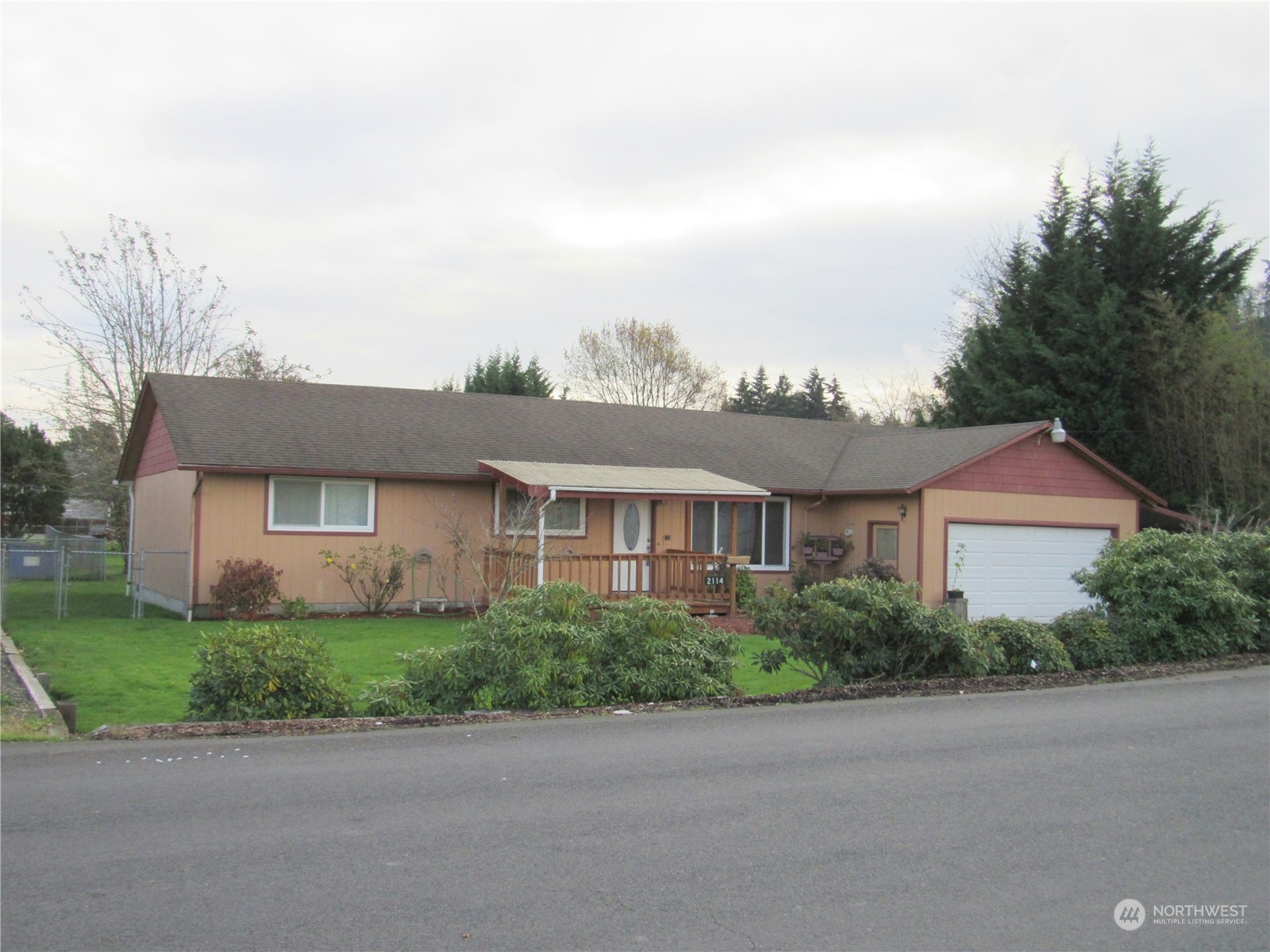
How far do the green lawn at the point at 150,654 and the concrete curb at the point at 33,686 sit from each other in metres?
0.24

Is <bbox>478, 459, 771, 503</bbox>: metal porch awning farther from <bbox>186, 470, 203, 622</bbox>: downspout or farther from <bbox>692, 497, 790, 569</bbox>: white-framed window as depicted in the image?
<bbox>186, 470, 203, 622</bbox>: downspout

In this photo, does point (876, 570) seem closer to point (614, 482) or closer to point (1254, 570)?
point (614, 482)

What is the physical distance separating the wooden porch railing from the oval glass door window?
730mm

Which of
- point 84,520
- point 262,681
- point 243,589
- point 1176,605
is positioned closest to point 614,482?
point 243,589

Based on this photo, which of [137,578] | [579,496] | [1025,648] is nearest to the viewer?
[1025,648]

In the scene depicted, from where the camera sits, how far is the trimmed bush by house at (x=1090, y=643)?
12711mm

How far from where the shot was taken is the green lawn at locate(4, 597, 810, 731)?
435 inches

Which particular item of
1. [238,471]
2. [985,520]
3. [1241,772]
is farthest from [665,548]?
[1241,772]

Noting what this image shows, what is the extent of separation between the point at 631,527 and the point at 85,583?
649 inches

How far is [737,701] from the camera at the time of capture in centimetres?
1031

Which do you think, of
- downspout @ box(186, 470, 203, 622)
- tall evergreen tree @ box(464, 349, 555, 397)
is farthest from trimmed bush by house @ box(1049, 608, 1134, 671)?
tall evergreen tree @ box(464, 349, 555, 397)

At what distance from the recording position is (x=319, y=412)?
21.8 meters

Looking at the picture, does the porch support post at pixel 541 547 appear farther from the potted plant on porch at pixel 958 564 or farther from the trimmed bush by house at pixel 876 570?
the potted plant on porch at pixel 958 564

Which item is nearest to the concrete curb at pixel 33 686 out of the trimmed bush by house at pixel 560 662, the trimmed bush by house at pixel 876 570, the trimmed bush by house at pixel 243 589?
the trimmed bush by house at pixel 560 662
